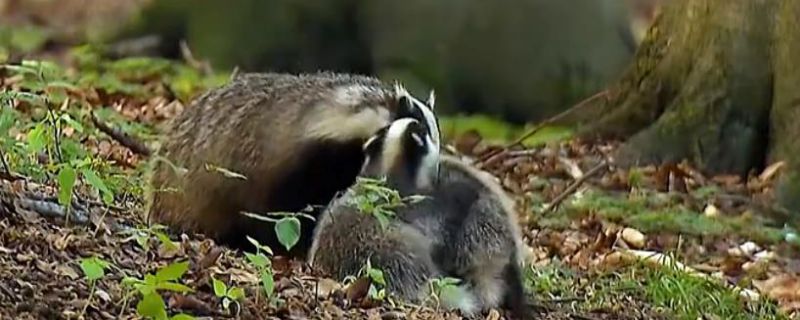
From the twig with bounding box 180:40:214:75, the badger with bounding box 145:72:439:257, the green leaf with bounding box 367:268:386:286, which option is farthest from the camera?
the twig with bounding box 180:40:214:75

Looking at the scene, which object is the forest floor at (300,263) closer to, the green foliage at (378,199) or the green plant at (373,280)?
the green plant at (373,280)

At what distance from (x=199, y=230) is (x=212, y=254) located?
2.70 ft

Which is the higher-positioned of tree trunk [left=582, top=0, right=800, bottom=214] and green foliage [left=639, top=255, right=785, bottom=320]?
tree trunk [left=582, top=0, right=800, bottom=214]

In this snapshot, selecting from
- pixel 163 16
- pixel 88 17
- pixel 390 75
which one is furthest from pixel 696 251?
pixel 88 17

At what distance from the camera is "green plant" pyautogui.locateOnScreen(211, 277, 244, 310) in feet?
13.7

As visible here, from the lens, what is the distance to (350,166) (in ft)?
19.1

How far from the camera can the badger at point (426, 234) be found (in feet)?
17.4

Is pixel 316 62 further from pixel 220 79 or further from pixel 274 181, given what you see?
pixel 274 181

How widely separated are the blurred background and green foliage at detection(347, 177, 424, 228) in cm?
592

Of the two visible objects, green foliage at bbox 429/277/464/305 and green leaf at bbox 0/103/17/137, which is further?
green foliage at bbox 429/277/464/305

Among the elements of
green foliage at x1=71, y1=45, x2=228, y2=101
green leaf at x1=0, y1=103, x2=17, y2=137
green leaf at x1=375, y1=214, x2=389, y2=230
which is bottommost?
green leaf at x1=375, y1=214, x2=389, y2=230

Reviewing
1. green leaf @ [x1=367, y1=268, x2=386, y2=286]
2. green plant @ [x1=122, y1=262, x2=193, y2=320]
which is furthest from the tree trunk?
green plant @ [x1=122, y1=262, x2=193, y2=320]

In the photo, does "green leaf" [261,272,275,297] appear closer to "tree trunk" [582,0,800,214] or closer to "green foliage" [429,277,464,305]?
"green foliage" [429,277,464,305]

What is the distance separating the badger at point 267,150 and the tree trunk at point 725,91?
2857 mm
